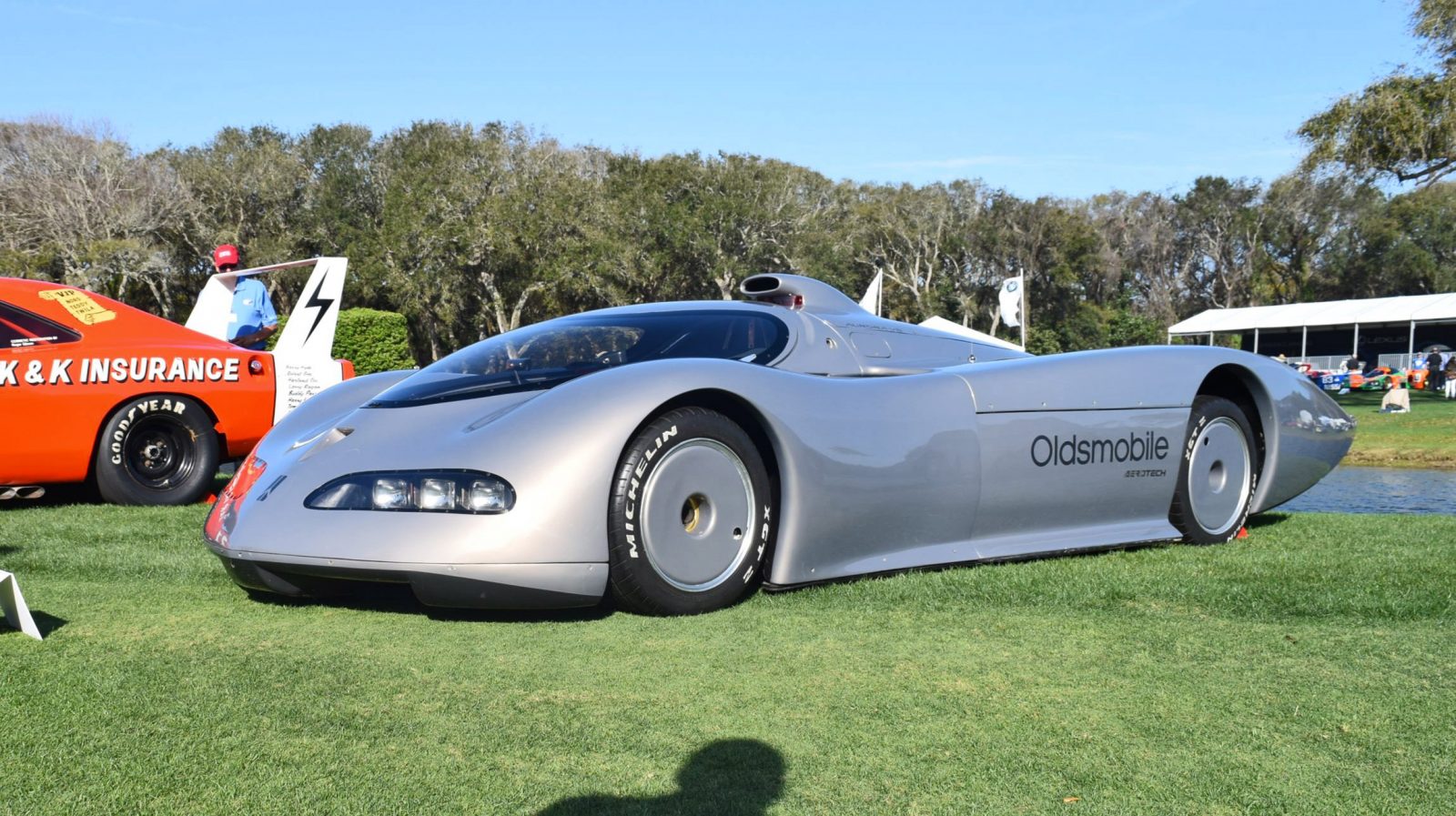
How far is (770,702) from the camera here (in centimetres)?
272

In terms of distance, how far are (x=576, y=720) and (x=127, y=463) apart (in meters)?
5.32

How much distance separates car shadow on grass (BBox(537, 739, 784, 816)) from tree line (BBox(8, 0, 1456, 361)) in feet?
84.5

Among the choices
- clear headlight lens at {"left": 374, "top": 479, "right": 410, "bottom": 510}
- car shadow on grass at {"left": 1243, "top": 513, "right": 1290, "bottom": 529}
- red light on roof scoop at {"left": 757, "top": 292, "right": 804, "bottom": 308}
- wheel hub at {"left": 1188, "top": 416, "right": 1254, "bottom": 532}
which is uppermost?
red light on roof scoop at {"left": 757, "top": 292, "right": 804, "bottom": 308}

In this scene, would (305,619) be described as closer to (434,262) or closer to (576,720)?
(576,720)

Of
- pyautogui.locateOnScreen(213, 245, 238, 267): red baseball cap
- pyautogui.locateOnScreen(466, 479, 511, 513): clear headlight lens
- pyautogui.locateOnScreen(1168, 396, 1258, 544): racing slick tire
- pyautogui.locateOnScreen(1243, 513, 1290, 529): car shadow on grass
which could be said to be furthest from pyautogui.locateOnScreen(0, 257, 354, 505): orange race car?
pyautogui.locateOnScreen(1243, 513, 1290, 529): car shadow on grass

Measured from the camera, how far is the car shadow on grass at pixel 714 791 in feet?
6.83

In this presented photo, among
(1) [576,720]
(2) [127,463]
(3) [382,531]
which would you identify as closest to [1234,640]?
(1) [576,720]

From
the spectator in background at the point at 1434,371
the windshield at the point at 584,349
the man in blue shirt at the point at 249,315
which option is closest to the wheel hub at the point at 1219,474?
the windshield at the point at 584,349

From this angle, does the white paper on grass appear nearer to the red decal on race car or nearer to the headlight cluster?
the headlight cluster

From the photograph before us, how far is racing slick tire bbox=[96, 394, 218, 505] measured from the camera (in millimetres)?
6797

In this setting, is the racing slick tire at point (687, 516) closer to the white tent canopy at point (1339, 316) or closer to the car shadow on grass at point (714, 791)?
the car shadow on grass at point (714, 791)

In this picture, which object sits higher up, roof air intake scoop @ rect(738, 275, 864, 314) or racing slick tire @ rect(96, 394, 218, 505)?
roof air intake scoop @ rect(738, 275, 864, 314)

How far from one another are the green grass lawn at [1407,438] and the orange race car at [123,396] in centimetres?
922

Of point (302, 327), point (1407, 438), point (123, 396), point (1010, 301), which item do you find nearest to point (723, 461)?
point (123, 396)
